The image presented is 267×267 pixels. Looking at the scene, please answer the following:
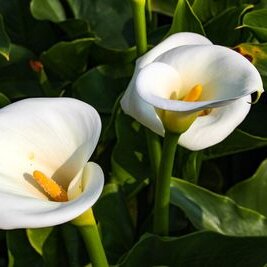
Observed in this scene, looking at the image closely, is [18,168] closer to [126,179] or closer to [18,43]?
[126,179]

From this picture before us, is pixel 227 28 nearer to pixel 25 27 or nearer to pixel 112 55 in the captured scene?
pixel 112 55

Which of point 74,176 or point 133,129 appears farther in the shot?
point 133,129

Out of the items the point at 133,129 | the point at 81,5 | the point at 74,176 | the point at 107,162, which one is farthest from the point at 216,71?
the point at 81,5

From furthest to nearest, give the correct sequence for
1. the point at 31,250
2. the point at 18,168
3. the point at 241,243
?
the point at 31,250, the point at 241,243, the point at 18,168

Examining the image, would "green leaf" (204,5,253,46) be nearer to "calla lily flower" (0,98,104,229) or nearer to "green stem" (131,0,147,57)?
"green stem" (131,0,147,57)

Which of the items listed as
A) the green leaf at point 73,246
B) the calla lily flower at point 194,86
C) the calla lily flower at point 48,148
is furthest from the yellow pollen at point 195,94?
the green leaf at point 73,246

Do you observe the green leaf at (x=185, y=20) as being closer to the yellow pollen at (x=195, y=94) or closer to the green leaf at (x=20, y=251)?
the yellow pollen at (x=195, y=94)
